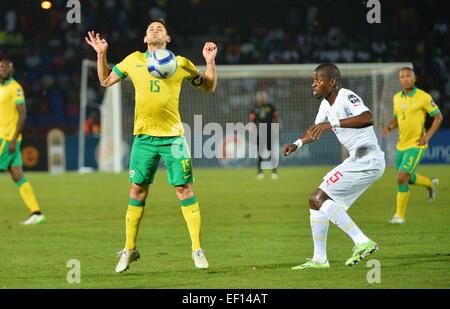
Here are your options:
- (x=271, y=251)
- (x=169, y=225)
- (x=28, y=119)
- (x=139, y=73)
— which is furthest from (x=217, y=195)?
(x=28, y=119)

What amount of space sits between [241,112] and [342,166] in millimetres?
22285

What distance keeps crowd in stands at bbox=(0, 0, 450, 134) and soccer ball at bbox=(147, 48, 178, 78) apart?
2228cm

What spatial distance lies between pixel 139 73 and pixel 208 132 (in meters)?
21.4

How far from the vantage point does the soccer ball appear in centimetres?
923

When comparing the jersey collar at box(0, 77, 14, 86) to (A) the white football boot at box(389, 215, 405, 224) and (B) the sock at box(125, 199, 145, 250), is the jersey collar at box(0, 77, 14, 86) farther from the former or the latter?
(A) the white football boot at box(389, 215, 405, 224)

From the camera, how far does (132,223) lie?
9531mm

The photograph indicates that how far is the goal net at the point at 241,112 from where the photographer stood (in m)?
29.4

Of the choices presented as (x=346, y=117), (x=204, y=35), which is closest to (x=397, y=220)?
(x=346, y=117)

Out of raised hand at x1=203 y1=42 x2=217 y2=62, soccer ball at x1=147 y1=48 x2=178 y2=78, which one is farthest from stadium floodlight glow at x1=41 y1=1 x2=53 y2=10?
soccer ball at x1=147 y1=48 x2=178 y2=78

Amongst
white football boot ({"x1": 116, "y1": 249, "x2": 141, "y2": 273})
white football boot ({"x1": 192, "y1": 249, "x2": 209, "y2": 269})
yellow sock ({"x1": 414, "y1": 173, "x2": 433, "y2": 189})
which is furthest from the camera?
yellow sock ({"x1": 414, "y1": 173, "x2": 433, "y2": 189})

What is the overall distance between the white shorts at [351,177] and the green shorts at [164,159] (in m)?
1.36

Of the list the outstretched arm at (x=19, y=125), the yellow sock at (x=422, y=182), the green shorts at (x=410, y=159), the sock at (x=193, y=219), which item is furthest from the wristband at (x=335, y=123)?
the outstretched arm at (x=19, y=125)

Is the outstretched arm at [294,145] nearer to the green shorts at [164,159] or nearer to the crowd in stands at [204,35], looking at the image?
the green shorts at [164,159]

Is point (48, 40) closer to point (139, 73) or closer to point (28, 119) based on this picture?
point (28, 119)
